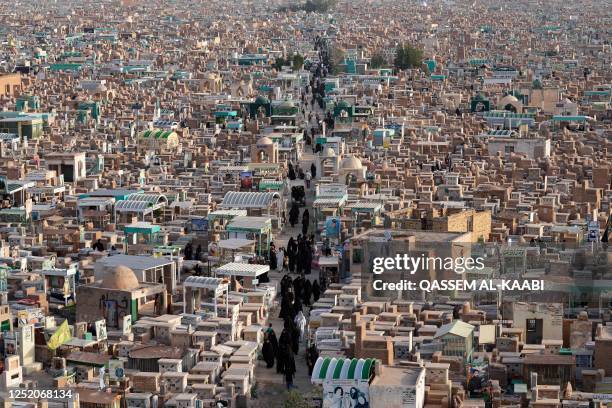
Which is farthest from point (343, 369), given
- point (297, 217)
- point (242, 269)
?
point (297, 217)

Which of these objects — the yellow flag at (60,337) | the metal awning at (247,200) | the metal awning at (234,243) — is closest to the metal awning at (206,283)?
the yellow flag at (60,337)

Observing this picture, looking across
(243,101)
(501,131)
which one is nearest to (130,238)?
(501,131)

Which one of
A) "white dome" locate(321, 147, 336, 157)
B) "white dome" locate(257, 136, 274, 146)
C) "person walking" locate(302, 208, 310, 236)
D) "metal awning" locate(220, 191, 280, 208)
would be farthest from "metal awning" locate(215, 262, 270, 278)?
"white dome" locate(257, 136, 274, 146)

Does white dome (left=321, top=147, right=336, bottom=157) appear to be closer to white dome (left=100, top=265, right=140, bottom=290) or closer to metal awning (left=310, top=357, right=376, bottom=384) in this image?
white dome (left=100, top=265, right=140, bottom=290)

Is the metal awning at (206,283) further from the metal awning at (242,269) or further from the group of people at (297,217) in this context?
the group of people at (297,217)

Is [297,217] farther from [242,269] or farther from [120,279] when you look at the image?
[120,279]
